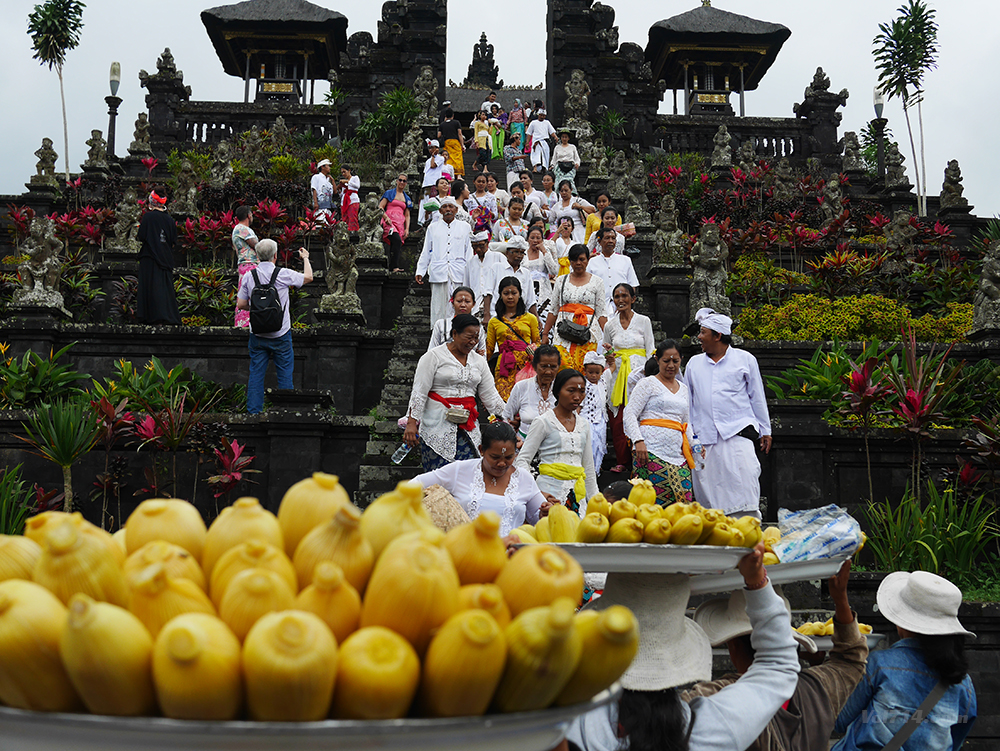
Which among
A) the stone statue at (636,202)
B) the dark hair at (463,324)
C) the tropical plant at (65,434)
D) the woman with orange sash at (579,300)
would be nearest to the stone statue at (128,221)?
the tropical plant at (65,434)

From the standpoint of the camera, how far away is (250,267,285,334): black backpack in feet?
28.2

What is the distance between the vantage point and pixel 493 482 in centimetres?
486

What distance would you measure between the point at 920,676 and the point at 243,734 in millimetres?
2666

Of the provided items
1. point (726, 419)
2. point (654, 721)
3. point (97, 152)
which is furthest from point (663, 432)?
point (97, 152)

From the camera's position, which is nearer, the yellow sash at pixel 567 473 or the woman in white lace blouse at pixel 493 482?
the woman in white lace blouse at pixel 493 482

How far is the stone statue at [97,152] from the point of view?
20.3 meters

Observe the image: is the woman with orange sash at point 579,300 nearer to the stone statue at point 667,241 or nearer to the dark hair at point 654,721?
the stone statue at point 667,241

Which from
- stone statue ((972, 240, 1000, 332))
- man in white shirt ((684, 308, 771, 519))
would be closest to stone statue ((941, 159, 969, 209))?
stone statue ((972, 240, 1000, 332))

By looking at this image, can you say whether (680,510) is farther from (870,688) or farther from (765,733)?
(870,688)

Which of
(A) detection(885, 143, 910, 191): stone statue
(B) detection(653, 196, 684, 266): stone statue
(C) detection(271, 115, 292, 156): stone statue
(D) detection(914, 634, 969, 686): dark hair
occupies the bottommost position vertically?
(D) detection(914, 634, 969, 686): dark hair

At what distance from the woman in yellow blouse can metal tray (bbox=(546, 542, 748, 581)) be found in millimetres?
5883

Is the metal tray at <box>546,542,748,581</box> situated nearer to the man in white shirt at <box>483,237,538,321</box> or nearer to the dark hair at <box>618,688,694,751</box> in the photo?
the dark hair at <box>618,688,694,751</box>

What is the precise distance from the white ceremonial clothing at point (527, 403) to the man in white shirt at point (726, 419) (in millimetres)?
1106

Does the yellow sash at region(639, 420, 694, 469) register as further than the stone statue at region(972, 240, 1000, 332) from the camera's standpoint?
No
